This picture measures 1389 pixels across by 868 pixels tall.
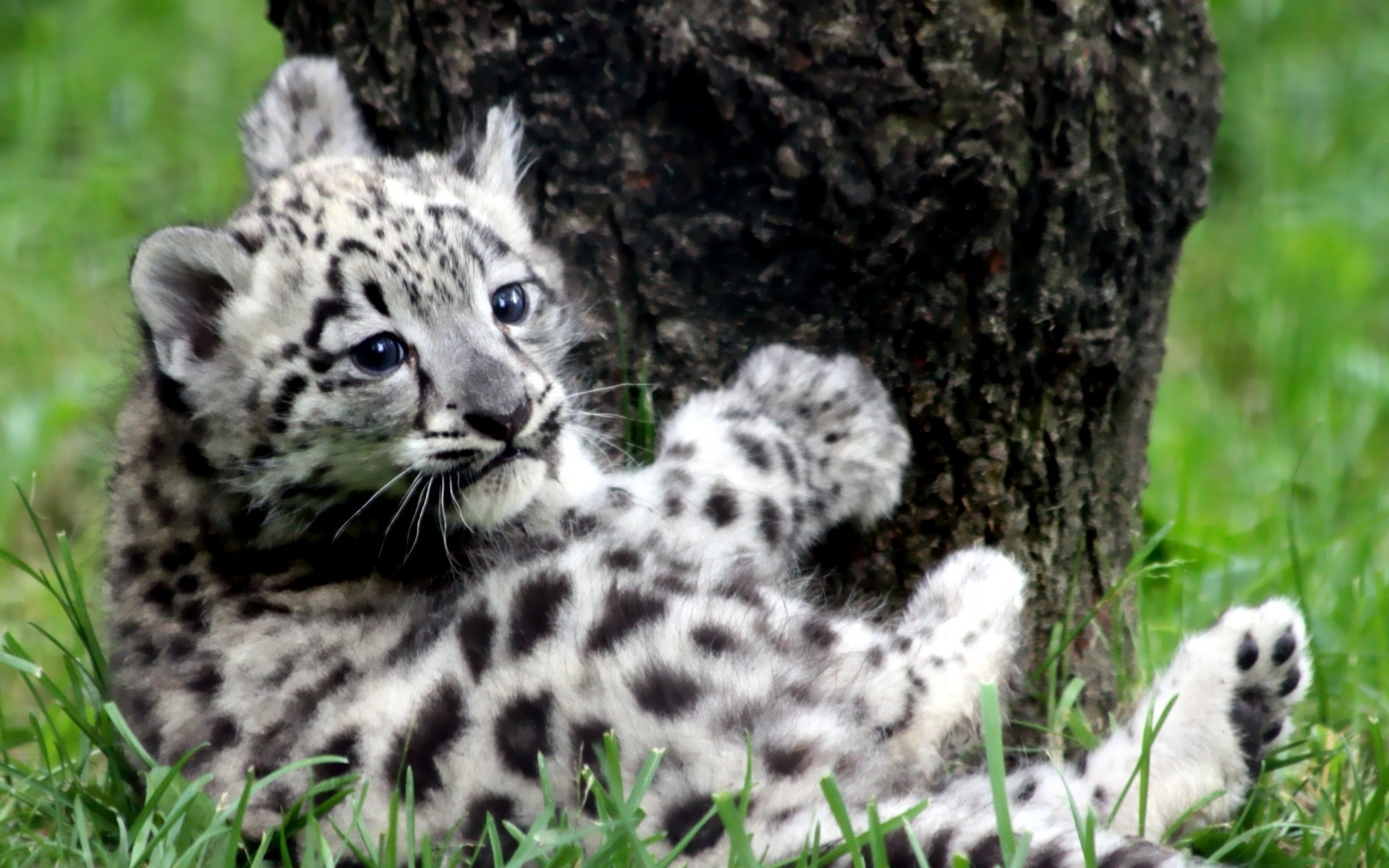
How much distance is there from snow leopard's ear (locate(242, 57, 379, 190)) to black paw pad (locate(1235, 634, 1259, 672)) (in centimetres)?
293

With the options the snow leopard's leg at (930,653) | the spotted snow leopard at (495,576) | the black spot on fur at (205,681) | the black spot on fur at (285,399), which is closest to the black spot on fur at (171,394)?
the spotted snow leopard at (495,576)

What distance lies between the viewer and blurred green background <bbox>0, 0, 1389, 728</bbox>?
572cm

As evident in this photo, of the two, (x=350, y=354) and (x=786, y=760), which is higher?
(x=350, y=354)

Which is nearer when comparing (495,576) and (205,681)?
(205,681)

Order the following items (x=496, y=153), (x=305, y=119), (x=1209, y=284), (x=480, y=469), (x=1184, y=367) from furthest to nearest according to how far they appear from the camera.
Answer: (x=1209, y=284), (x=1184, y=367), (x=305, y=119), (x=496, y=153), (x=480, y=469)

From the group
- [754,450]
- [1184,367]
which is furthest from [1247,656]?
[1184,367]

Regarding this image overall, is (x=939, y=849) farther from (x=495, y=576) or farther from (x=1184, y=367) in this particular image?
(x=1184, y=367)

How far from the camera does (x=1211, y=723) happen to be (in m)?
4.01

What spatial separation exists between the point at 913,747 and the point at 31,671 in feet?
7.61

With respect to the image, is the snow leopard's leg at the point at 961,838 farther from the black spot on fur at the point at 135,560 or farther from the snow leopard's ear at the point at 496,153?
the snow leopard's ear at the point at 496,153

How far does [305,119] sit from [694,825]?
259 cm

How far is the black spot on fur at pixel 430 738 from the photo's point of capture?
11.5 ft

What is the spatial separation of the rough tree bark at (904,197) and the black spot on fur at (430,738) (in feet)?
4.58

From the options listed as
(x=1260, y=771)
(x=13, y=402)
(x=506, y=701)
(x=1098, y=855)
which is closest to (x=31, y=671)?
(x=506, y=701)
